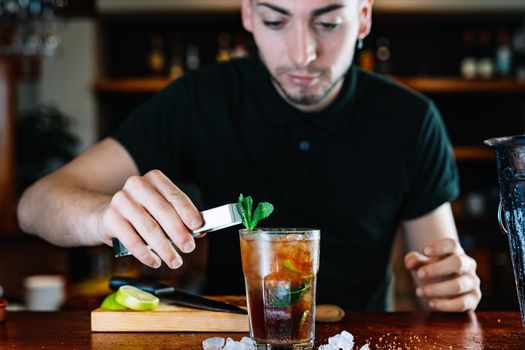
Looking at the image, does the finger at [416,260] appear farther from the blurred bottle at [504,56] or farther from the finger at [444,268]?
the blurred bottle at [504,56]

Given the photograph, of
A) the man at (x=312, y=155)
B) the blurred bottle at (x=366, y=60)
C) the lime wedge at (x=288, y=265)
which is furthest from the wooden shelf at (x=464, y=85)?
the lime wedge at (x=288, y=265)

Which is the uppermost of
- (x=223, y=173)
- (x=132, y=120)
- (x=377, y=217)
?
(x=132, y=120)

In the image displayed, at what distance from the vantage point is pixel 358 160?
1988mm

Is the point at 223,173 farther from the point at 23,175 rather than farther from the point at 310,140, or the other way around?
the point at 23,175

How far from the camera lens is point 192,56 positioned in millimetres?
4973

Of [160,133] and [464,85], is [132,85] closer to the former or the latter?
[464,85]

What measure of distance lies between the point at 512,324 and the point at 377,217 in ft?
2.27

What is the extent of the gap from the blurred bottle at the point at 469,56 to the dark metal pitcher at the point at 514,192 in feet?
12.4

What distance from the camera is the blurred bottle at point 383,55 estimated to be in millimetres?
4859

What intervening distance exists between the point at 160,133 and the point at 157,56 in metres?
3.04

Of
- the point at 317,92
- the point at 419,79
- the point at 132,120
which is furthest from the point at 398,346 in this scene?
the point at 419,79

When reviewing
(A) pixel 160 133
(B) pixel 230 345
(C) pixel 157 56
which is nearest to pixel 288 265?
(B) pixel 230 345

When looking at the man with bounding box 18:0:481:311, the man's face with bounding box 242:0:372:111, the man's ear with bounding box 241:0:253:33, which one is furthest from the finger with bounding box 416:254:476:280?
the man's ear with bounding box 241:0:253:33

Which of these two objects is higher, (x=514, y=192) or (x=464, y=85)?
(x=464, y=85)
